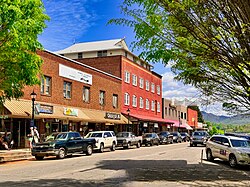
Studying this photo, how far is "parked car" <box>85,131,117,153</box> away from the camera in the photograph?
32188mm

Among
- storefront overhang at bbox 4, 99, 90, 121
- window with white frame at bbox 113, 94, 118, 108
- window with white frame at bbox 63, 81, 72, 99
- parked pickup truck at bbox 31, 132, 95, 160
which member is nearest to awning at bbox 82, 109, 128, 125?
storefront overhang at bbox 4, 99, 90, 121

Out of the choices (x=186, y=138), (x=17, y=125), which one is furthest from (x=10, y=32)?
(x=186, y=138)

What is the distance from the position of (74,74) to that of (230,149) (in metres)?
22.4

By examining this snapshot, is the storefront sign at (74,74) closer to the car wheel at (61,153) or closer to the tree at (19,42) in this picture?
the car wheel at (61,153)

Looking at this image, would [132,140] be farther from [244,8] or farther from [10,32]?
[244,8]

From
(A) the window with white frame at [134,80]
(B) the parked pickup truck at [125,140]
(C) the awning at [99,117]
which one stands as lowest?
(B) the parked pickup truck at [125,140]

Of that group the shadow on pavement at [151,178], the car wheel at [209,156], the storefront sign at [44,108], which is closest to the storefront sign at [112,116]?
the storefront sign at [44,108]

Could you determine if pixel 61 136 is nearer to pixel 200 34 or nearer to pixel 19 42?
pixel 19 42

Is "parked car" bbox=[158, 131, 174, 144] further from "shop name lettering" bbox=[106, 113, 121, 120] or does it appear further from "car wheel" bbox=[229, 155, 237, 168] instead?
"car wheel" bbox=[229, 155, 237, 168]

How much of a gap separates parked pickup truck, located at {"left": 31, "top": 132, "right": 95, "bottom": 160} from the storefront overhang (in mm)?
4126

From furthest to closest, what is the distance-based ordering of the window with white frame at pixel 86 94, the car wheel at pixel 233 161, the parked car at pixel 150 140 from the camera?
the parked car at pixel 150 140, the window with white frame at pixel 86 94, the car wheel at pixel 233 161

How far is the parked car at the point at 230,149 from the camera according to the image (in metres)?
20.1

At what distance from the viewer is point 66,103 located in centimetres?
3797

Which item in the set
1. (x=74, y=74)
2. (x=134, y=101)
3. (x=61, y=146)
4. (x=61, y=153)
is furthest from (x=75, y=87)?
(x=134, y=101)
